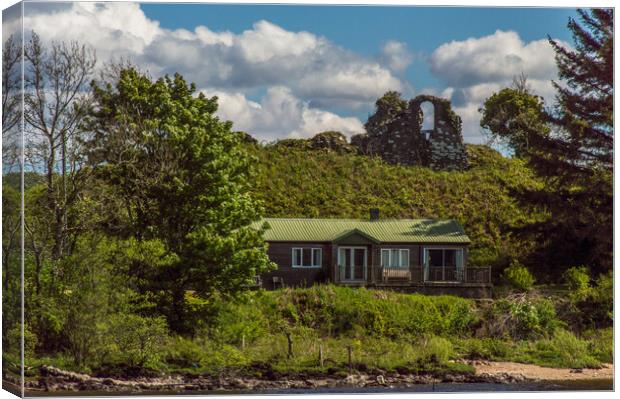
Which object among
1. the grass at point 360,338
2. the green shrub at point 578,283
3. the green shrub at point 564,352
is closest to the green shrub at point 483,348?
the grass at point 360,338

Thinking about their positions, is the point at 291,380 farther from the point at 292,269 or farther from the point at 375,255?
the point at 375,255

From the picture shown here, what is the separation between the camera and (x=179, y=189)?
54.1 feet

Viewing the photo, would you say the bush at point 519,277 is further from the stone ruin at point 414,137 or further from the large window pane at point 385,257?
the large window pane at point 385,257

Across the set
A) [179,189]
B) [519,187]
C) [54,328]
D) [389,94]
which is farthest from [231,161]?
[519,187]

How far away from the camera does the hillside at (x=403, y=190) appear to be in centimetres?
1989

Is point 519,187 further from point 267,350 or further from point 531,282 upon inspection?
point 267,350

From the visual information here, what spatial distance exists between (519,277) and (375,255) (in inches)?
170

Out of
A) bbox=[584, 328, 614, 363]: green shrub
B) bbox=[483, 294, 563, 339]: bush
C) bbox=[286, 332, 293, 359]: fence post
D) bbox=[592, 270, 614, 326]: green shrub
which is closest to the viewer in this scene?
bbox=[286, 332, 293, 359]: fence post

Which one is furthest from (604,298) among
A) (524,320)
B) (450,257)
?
(450,257)

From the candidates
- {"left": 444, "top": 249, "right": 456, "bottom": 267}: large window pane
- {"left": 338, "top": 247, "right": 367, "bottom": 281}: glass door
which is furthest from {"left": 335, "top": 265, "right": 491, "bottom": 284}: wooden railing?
{"left": 444, "top": 249, "right": 456, "bottom": 267}: large window pane

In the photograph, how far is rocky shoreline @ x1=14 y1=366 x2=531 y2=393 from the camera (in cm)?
1492

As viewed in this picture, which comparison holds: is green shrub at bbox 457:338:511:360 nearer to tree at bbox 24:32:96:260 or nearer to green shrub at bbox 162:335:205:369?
green shrub at bbox 162:335:205:369

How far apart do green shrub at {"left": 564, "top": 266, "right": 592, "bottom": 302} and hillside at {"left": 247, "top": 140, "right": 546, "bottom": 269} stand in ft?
4.18

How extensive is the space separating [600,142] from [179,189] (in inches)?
253
